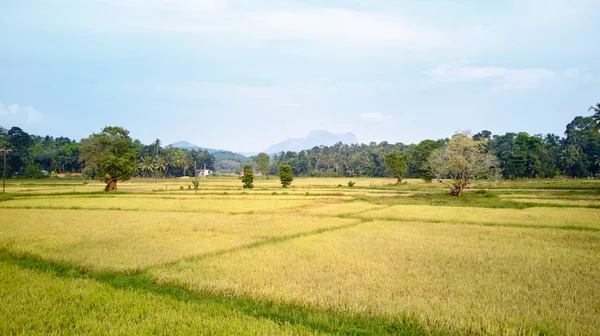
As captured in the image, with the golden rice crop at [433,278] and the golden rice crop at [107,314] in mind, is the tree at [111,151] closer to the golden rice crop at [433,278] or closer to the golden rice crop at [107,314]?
the golden rice crop at [433,278]

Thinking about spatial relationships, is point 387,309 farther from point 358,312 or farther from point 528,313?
point 528,313

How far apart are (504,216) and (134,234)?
73.1 feet

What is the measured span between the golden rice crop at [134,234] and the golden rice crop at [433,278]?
207 cm

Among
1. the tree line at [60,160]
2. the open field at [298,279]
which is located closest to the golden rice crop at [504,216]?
the open field at [298,279]

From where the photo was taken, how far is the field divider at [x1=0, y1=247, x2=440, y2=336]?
696 centimetres

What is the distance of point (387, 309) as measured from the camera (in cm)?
757

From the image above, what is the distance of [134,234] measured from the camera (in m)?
16.8

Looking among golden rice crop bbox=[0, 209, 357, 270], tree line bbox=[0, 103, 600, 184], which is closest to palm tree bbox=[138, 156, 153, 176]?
tree line bbox=[0, 103, 600, 184]

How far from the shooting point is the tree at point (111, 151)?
50806mm

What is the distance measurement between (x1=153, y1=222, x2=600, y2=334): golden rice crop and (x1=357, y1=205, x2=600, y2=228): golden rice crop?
505 centimetres

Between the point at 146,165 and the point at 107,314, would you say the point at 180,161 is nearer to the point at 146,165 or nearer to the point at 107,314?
the point at 146,165

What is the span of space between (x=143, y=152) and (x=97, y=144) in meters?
75.5

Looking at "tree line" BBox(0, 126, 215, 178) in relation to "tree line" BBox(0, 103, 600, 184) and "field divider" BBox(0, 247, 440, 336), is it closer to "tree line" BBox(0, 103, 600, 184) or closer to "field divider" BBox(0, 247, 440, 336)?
"tree line" BBox(0, 103, 600, 184)

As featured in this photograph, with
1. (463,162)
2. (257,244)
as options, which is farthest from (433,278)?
(463,162)
